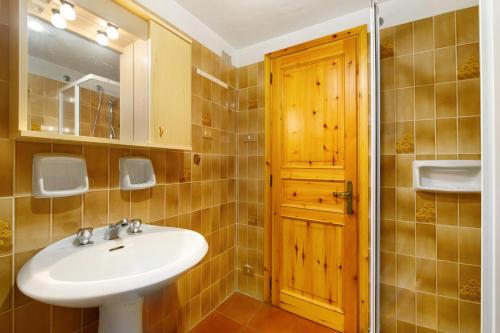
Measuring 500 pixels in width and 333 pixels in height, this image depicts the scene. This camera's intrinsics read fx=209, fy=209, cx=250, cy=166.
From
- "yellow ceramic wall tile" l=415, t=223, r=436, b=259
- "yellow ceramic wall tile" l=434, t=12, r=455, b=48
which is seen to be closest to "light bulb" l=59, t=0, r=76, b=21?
"yellow ceramic wall tile" l=434, t=12, r=455, b=48

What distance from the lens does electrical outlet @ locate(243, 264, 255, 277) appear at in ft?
6.17

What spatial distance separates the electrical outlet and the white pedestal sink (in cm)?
106

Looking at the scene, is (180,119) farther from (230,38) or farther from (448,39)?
(448,39)

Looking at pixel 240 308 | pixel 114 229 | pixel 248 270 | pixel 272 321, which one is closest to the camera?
pixel 114 229

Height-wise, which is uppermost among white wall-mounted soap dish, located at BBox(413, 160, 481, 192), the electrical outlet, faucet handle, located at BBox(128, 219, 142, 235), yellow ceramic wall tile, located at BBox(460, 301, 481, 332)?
white wall-mounted soap dish, located at BBox(413, 160, 481, 192)

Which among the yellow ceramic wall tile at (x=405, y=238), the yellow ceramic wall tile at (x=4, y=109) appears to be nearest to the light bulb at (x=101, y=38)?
the yellow ceramic wall tile at (x=4, y=109)

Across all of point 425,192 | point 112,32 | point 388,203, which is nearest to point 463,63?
point 425,192

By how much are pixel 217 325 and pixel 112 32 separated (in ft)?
6.47

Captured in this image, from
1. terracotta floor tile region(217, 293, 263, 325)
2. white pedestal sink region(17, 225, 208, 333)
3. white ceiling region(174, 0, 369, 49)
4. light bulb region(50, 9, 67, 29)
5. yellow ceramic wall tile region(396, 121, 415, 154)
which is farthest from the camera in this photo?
terracotta floor tile region(217, 293, 263, 325)

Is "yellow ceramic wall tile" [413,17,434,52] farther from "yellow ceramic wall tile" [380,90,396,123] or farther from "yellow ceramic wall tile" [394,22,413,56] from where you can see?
"yellow ceramic wall tile" [380,90,396,123]

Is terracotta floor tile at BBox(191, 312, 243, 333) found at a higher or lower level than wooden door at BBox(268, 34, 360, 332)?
lower

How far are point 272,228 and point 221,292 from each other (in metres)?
0.71

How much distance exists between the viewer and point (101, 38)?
3.36 ft

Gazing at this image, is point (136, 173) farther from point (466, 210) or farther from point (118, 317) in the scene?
point (466, 210)
